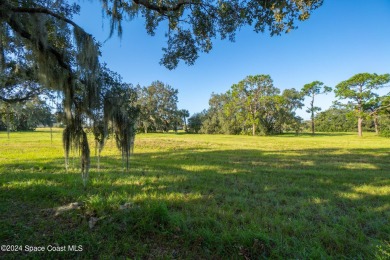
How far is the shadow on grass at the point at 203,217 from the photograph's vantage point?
2924mm

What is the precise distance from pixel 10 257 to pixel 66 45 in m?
3.86

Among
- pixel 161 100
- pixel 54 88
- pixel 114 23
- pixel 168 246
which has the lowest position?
pixel 168 246

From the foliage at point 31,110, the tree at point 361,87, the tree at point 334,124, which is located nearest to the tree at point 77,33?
the foliage at point 31,110

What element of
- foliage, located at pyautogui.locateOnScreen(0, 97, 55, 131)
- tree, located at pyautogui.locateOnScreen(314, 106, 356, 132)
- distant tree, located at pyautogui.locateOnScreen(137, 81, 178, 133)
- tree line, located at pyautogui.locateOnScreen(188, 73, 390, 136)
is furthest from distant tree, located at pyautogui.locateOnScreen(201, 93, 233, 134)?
foliage, located at pyautogui.locateOnScreen(0, 97, 55, 131)

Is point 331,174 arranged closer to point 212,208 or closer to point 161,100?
point 212,208

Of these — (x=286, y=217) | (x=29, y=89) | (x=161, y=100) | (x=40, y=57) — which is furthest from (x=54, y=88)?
(x=161, y=100)

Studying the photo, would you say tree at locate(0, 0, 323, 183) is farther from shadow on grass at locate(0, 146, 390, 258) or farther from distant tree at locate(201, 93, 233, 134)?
distant tree at locate(201, 93, 233, 134)

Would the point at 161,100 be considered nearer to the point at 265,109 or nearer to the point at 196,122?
the point at 196,122

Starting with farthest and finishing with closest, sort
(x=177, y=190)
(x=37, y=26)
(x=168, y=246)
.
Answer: (x=177, y=190) < (x=37, y=26) < (x=168, y=246)

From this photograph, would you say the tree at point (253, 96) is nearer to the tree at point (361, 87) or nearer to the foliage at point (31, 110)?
the tree at point (361, 87)

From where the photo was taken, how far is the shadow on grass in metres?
2.92

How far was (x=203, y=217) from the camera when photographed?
3.69m

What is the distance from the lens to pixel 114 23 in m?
3.97

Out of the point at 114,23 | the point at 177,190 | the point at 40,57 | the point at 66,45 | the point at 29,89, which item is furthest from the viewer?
the point at 29,89
